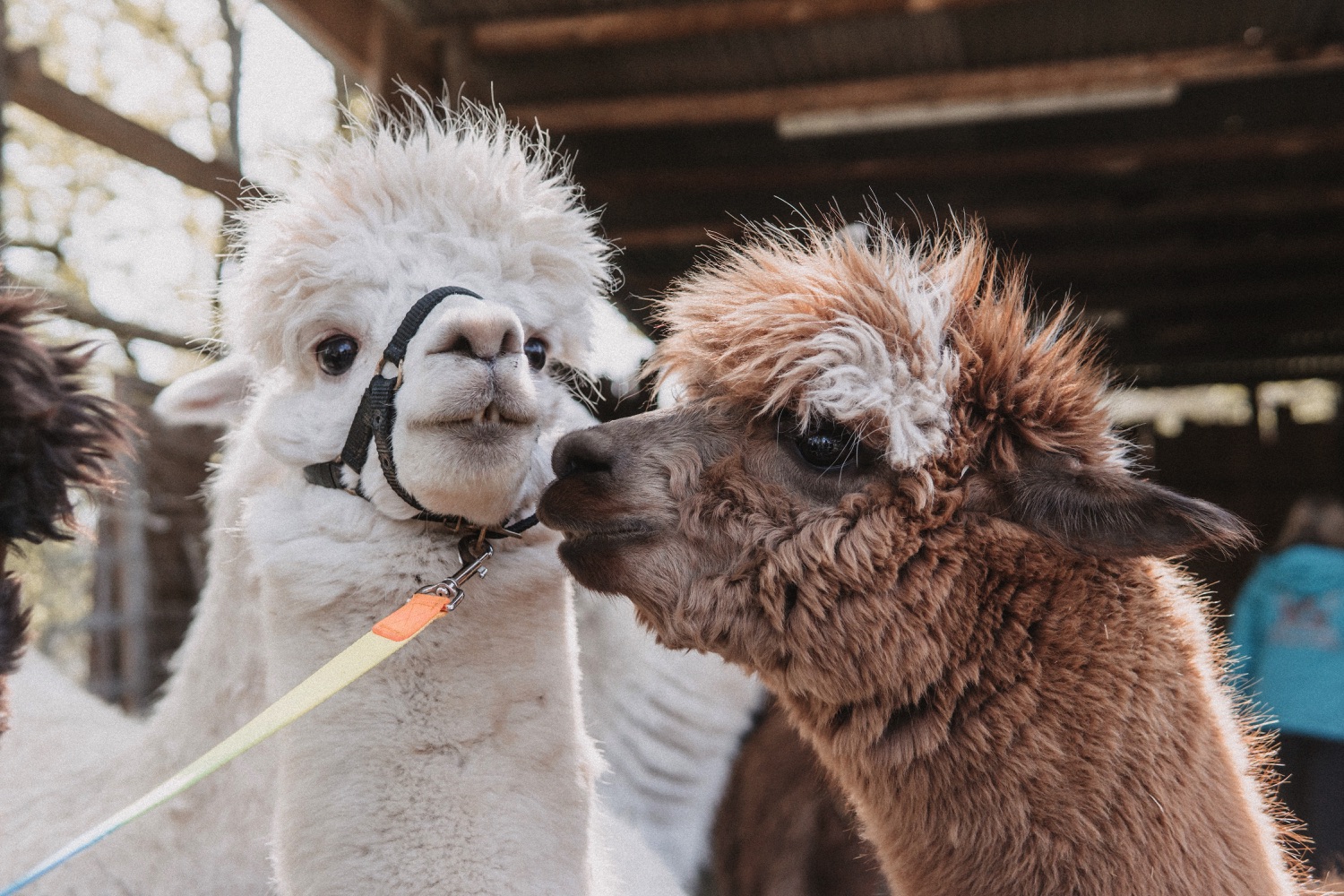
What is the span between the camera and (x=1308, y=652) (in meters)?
4.39

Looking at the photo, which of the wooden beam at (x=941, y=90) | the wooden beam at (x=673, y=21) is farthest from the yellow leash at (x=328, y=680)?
the wooden beam at (x=941, y=90)

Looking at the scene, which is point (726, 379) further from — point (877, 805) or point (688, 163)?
point (688, 163)

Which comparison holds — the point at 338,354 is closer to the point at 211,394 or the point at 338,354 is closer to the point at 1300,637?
the point at 211,394

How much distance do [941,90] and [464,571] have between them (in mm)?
3570

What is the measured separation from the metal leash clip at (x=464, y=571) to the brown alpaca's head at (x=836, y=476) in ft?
0.43

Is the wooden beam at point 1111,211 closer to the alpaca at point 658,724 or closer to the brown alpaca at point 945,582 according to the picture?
the alpaca at point 658,724

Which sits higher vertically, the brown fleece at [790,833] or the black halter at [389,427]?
the black halter at [389,427]

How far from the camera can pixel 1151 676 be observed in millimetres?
1547

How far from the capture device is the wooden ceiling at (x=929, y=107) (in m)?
4.05

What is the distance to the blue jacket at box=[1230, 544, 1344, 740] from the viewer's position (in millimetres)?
4289

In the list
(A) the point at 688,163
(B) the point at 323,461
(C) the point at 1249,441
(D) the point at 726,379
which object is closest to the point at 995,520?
(D) the point at 726,379

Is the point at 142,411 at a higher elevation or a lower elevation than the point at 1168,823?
lower

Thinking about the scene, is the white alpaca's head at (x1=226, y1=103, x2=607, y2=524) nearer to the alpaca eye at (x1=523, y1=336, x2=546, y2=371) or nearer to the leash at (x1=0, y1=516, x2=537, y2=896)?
the alpaca eye at (x1=523, y1=336, x2=546, y2=371)

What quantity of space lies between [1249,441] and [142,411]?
9.37m
